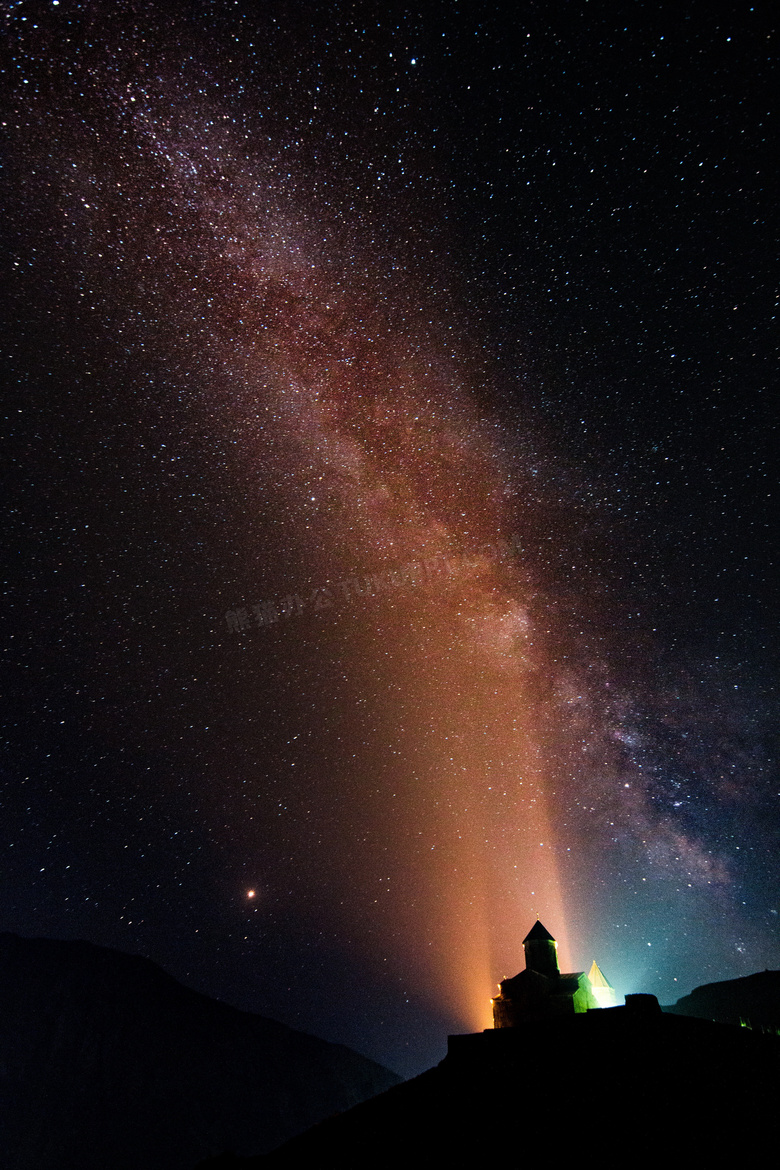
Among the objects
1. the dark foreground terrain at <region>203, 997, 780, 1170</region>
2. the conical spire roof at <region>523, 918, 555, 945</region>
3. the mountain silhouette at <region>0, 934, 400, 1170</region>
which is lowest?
the mountain silhouette at <region>0, 934, 400, 1170</region>

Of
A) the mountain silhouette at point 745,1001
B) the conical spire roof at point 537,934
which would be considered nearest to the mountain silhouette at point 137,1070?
the mountain silhouette at point 745,1001

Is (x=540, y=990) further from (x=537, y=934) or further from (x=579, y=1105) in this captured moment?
(x=579, y=1105)

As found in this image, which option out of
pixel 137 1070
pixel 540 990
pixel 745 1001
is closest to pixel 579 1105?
pixel 540 990

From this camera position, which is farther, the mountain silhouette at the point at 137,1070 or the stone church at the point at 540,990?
the mountain silhouette at the point at 137,1070

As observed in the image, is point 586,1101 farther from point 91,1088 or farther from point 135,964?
point 135,964

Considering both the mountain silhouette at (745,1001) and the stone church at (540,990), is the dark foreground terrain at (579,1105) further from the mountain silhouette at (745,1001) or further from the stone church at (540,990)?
the mountain silhouette at (745,1001)

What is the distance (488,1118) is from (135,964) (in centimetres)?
19693

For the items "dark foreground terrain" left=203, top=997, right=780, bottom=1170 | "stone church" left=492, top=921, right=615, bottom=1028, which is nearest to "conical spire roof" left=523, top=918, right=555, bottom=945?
"stone church" left=492, top=921, right=615, bottom=1028

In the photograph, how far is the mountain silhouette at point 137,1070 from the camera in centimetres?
10644

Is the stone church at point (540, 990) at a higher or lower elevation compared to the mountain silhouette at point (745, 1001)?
higher

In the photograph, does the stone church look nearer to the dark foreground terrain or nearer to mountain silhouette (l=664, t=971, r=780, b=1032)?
mountain silhouette (l=664, t=971, r=780, b=1032)

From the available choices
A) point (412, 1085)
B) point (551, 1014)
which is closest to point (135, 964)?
point (551, 1014)

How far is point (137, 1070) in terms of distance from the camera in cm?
12750

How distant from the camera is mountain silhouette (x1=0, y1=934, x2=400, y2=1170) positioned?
106 meters
